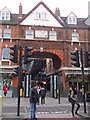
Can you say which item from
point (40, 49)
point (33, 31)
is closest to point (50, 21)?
point (33, 31)

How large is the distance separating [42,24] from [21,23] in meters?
3.07

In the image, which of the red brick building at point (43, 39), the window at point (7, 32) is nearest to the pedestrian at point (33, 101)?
the red brick building at point (43, 39)

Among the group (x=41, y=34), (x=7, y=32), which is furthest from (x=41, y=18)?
A: (x=7, y=32)

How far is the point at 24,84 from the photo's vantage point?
897 inches

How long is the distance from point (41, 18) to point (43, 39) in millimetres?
3434

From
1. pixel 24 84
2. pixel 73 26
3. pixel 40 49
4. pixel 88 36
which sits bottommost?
pixel 24 84

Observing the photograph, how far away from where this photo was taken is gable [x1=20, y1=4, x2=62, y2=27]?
24381 mm

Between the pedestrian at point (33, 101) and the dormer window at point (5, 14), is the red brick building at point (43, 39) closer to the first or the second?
the dormer window at point (5, 14)

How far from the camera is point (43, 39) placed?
77.5 ft

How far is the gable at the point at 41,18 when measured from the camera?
24.4 meters

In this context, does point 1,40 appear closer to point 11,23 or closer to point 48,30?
point 11,23

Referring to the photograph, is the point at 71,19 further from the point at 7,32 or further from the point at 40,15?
the point at 7,32

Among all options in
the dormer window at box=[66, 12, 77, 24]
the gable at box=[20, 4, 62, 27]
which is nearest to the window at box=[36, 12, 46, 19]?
the gable at box=[20, 4, 62, 27]

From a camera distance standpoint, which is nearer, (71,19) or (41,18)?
(41,18)
